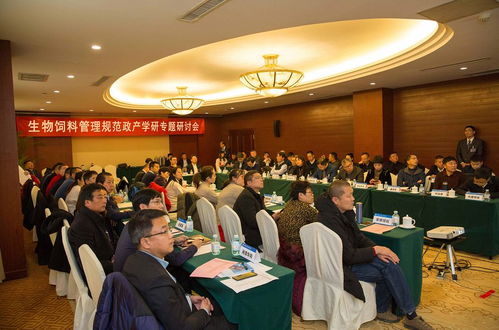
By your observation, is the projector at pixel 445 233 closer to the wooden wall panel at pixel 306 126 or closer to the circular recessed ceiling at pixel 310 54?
the circular recessed ceiling at pixel 310 54

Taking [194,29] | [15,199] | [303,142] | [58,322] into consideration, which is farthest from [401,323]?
[303,142]

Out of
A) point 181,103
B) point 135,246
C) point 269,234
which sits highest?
point 181,103

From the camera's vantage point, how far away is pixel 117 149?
13406 millimetres

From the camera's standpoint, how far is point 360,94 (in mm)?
9305

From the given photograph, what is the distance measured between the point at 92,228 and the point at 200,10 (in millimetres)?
2229

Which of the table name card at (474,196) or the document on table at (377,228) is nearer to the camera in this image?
the document on table at (377,228)

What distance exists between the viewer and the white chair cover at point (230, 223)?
3572mm

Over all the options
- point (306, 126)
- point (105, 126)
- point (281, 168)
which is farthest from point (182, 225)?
point (105, 126)

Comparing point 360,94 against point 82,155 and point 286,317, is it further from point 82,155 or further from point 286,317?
point 82,155

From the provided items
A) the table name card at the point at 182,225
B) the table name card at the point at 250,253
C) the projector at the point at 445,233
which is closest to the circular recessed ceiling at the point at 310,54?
the projector at the point at 445,233

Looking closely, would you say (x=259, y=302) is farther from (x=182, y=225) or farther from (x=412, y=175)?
(x=412, y=175)

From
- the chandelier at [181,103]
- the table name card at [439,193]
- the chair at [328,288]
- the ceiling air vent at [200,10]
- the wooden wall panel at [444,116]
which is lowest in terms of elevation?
the chair at [328,288]

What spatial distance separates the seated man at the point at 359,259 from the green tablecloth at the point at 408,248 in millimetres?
217

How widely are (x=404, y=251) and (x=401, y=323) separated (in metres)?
0.61
